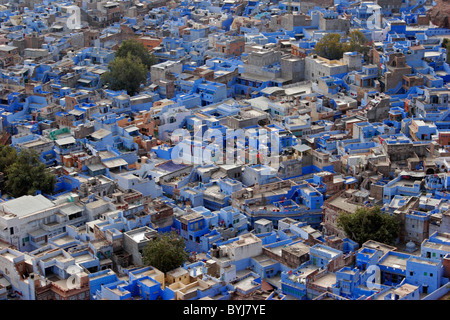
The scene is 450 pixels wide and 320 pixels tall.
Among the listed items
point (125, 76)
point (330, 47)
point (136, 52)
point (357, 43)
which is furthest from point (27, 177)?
point (357, 43)

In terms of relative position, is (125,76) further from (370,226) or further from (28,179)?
(370,226)

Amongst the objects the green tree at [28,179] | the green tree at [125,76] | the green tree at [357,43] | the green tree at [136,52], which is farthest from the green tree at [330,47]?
the green tree at [28,179]

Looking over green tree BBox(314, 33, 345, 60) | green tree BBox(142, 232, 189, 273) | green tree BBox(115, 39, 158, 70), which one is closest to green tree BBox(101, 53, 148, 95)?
green tree BBox(115, 39, 158, 70)

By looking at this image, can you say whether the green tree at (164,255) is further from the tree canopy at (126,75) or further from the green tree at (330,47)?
the green tree at (330,47)

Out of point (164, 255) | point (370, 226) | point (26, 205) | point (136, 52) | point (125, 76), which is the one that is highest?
point (136, 52)

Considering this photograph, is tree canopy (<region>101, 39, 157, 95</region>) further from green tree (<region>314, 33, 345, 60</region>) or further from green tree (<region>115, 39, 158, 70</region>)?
green tree (<region>314, 33, 345, 60</region>)

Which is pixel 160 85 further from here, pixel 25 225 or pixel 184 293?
pixel 184 293
